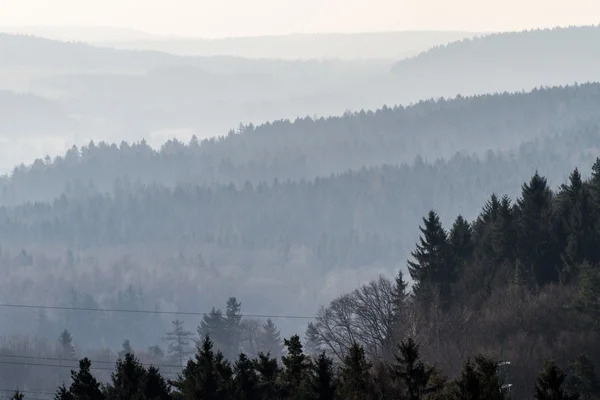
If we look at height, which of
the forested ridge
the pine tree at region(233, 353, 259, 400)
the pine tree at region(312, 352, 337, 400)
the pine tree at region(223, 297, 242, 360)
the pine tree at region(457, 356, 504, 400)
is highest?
the pine tree at region(223, 297, 242, 360)

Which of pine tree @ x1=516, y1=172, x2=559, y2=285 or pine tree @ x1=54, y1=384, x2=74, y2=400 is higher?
pine tree @ x1=516, y1=172, x2=559, y2=285

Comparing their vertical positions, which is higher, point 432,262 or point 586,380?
point 432,262

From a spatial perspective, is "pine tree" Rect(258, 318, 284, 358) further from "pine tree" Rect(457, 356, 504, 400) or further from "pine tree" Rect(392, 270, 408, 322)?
"pine tree" Rect(457, 356, 504, 400)

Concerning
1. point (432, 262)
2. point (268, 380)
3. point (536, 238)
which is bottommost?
point (268, 380)

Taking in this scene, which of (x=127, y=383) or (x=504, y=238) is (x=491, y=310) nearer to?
(x=504, y=238)

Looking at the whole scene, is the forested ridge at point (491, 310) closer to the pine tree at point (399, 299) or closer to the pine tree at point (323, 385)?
the pine tree at point (399, 299)

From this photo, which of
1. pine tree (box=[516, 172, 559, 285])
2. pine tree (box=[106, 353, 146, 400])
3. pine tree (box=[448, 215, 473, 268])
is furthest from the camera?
pine tree (box=[448, 215, 473, 268])

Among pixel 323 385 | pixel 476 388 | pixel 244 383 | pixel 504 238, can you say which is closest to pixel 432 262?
pixel 504 238

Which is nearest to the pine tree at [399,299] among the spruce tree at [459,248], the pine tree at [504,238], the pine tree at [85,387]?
the spruce tree at [459,248]

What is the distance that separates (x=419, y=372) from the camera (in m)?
33.3

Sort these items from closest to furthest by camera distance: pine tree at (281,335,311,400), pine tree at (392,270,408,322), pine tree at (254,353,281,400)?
pine tree at (281,335,311,400), pine tree at (254,353,281,400), pine tree at (392,270,408,322)

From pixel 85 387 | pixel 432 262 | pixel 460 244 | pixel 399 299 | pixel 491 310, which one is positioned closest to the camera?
pixel 85 387

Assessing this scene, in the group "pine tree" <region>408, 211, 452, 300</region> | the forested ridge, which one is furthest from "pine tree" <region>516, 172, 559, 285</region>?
"pine tree" <region>408, 211, 452, 300</region>

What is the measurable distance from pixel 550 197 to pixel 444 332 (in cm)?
1703
